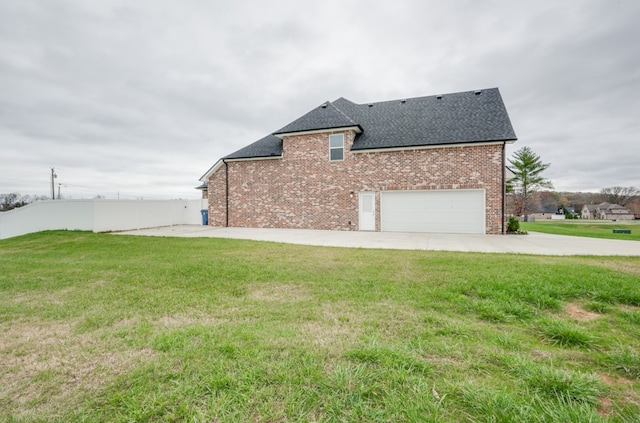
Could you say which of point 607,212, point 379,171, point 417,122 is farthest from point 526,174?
point 607,212

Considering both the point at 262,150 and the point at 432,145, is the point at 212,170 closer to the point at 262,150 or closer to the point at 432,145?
the point at 262,150

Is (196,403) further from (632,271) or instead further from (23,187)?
(23,187)

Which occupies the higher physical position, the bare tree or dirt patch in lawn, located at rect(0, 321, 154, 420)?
the bare tree

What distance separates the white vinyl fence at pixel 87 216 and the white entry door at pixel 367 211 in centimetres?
1294

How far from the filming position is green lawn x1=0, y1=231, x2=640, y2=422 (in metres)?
1.83

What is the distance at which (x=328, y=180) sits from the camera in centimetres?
1530

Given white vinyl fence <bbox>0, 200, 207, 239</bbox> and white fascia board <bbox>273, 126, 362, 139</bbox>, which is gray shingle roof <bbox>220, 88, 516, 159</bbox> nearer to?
white fascia board <bbox>273, 126, 362, 139</bbox>

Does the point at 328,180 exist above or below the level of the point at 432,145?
below

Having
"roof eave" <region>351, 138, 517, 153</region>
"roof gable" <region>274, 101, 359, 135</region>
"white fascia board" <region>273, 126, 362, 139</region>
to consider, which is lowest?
"roof eave" <region>351, 138, 517, 153</region>

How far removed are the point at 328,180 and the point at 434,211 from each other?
570 cm

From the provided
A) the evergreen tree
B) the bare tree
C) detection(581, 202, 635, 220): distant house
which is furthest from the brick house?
the bare tree

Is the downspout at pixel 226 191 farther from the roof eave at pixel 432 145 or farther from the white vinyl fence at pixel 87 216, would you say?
the roof eave at pixel 432 145

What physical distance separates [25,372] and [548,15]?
16.5 meters

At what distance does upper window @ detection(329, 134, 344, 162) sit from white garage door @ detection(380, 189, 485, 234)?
3140mm
